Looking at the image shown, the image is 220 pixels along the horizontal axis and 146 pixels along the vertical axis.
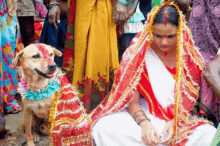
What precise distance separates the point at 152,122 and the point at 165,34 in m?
0.70

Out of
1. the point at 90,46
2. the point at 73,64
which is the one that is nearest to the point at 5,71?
the point at 73,64

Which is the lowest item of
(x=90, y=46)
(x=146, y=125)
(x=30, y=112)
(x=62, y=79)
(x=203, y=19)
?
(x=30, y=112)

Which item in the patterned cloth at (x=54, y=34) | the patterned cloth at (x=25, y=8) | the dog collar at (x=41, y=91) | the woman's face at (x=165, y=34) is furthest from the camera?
the patterned cloth at (x=25, y=8)

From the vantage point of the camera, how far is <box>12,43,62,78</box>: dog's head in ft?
7.11

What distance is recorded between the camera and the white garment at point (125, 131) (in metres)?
1.79

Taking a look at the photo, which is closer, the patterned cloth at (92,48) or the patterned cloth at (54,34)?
the patterned cloth at (92,48)

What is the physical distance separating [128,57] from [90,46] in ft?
2.38

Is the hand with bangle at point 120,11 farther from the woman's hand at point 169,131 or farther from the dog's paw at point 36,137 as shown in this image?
the dog's paw at point 36,137


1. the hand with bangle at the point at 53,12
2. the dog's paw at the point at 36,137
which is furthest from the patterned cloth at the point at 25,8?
the dog's paw at the point at 36,137

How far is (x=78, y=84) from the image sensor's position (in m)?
2.87

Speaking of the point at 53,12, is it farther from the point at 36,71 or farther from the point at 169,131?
the point at 169,131

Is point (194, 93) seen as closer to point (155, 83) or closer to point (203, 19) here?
point (155, 83)

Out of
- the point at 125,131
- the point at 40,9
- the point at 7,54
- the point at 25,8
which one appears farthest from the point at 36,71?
the point at 40,9

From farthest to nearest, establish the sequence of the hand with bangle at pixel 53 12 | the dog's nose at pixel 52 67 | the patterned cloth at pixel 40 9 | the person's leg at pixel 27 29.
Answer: the patterned cloth at pixel 40 9 → the person's leg at pixel 27 29 → the hand with bangle at pixel 53 12 → the dog's nose at pixel 52 67
